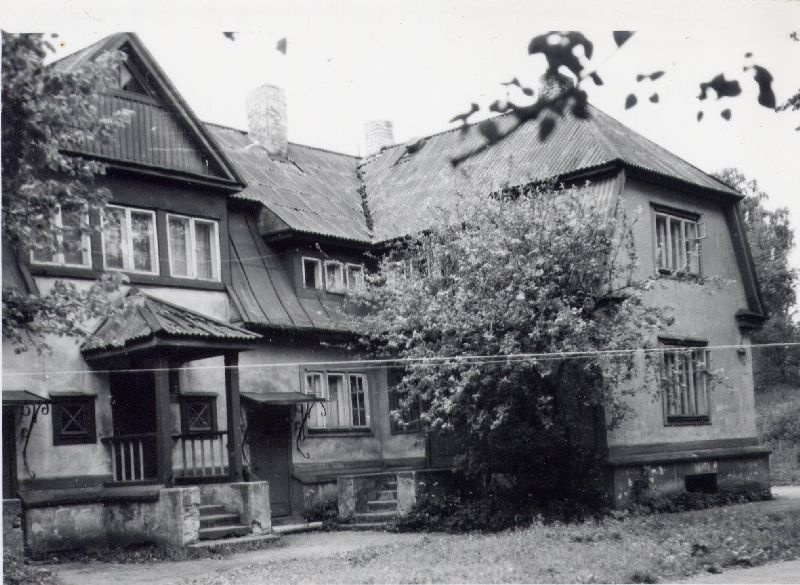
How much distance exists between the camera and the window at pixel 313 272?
21.1m

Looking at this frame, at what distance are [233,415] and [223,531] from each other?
2062 millimetres

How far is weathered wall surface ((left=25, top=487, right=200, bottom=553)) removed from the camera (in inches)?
570

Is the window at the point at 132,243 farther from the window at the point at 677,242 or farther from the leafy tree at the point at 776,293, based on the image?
the leafy tree at the point at 776,293

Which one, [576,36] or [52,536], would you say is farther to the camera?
[52,536]

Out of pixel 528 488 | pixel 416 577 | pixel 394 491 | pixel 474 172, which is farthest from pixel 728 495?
pixel 416 577

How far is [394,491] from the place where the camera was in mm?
18859

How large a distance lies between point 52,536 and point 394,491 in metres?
6.80

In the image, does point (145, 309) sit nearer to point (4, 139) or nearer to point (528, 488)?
point (4, 139)

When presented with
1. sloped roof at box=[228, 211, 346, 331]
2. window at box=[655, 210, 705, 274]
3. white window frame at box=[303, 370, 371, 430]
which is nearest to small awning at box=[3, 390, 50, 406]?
sloped roof at box=[228, 211, 346, 331]

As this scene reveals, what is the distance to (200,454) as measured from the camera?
17.4 m

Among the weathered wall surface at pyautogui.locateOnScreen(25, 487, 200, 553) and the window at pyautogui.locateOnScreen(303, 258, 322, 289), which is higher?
Answer: the window at pyautogui.locateOnScreen(303, 258, 322, 289)

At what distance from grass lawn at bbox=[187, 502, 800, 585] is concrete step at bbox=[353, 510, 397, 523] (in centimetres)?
317

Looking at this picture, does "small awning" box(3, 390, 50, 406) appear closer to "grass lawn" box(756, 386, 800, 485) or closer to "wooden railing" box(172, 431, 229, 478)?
"wooden railing" box(172, 431, 229, 478)

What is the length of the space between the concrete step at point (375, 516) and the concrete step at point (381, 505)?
0.72 ft
